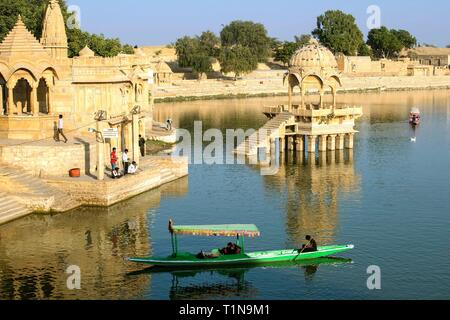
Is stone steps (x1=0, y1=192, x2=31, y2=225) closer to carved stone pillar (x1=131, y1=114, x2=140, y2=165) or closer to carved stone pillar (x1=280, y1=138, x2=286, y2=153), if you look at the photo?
carved stone pillar (x1=131, y1=114, x2=140, y2=165)

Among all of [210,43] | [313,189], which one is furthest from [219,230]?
[210,43]

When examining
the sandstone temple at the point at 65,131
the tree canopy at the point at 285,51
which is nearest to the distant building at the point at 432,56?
the tree canopy at the point at 285,51

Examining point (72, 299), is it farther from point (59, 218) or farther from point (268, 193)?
point (268, 193)

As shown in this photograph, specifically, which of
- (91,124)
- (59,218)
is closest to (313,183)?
(91,124)

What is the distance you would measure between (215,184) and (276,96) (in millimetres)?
70243

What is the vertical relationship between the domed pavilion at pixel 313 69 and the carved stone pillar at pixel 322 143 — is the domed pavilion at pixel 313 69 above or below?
above

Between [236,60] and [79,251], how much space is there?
84984 millimetres

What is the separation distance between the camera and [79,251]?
26.1 metres

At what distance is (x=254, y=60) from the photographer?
11294 centimetres

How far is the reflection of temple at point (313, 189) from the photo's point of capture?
2945 centimetres

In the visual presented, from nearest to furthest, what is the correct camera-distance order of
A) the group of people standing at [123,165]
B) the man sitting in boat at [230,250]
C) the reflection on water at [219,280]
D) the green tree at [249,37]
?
1. the reflection on water at [219,280]
2. the man sitting in boat at [230,250]
3. the group of people standing at [123,165]
4. the green tree at [249,37]

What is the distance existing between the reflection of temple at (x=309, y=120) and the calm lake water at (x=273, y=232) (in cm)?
188

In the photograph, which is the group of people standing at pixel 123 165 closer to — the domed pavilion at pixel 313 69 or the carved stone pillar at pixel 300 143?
the carved stone pillar at pixel 300 143

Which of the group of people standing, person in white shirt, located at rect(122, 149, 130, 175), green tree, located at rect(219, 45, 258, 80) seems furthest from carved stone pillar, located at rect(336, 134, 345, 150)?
green tree, located at rect(219, 45, 258, 80)
